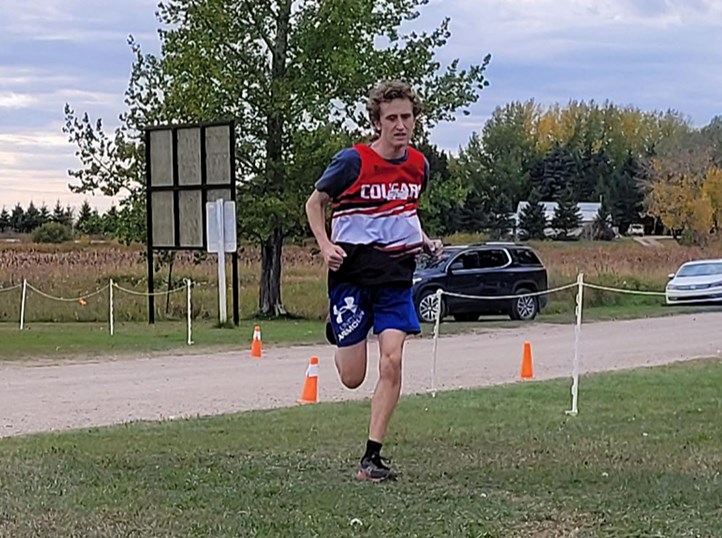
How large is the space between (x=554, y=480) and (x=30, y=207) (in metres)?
91.5

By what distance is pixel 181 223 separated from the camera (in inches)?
1075

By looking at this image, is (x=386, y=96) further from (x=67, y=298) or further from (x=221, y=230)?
(x=67, y=298)

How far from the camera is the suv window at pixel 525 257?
1121 inches

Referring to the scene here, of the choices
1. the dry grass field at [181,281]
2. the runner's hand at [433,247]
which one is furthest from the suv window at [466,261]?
the runner's hand at [433,247]

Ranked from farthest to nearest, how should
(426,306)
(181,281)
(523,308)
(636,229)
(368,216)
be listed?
(636,229)
(181,281)
(523,308)
(426,306)
(368,216)

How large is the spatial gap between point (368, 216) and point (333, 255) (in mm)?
349

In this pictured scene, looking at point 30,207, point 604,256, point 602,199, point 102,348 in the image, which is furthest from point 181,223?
point 602,199

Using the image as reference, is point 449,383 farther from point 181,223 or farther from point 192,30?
point 192,30

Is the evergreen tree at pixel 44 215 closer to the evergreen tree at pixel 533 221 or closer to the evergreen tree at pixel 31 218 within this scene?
the evergreen tree at pixel 31 218

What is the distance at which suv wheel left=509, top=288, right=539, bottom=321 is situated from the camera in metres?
28.1

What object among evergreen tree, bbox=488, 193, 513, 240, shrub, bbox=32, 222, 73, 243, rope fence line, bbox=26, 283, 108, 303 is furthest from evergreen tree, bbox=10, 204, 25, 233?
rope fence line, bbox=26, 283, 108, 303

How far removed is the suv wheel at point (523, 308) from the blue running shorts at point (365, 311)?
71.3 ft

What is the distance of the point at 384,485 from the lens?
6285 millimetres

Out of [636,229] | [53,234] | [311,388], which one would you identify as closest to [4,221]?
[53,234]
